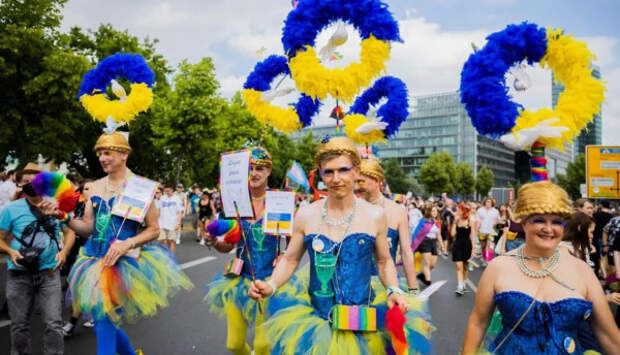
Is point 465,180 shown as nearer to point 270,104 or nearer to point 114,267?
point 270,104

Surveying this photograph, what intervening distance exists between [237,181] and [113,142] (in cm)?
158

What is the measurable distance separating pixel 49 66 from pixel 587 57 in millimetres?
20461

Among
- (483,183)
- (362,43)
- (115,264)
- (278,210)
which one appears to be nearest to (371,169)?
(362,43)

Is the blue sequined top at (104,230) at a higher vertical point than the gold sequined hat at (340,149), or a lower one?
lower

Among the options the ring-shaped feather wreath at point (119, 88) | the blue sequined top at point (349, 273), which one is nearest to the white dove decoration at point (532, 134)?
the blue sequined top at point (349, 273)

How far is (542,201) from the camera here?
2438 mm

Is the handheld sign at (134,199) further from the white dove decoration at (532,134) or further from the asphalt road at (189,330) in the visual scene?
the white dove decoration at (532,134)

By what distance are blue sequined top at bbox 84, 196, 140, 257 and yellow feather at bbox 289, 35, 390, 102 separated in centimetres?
209

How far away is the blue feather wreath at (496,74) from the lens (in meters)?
2.98

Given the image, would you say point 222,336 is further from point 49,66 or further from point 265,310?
point 49,66

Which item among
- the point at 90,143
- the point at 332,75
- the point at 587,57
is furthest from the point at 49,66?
the point at 587,57

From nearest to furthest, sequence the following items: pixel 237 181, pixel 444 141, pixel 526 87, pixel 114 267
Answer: pixel 526 87 → pixel 237 181 → pixel 114 267 → pixel 444 141

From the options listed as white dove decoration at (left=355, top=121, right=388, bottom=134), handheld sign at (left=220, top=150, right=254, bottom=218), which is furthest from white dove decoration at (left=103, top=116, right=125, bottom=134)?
white dove decoration at (left=355, top=121, right=388, bottom=134)

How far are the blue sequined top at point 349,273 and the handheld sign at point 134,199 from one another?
1.98 metres
